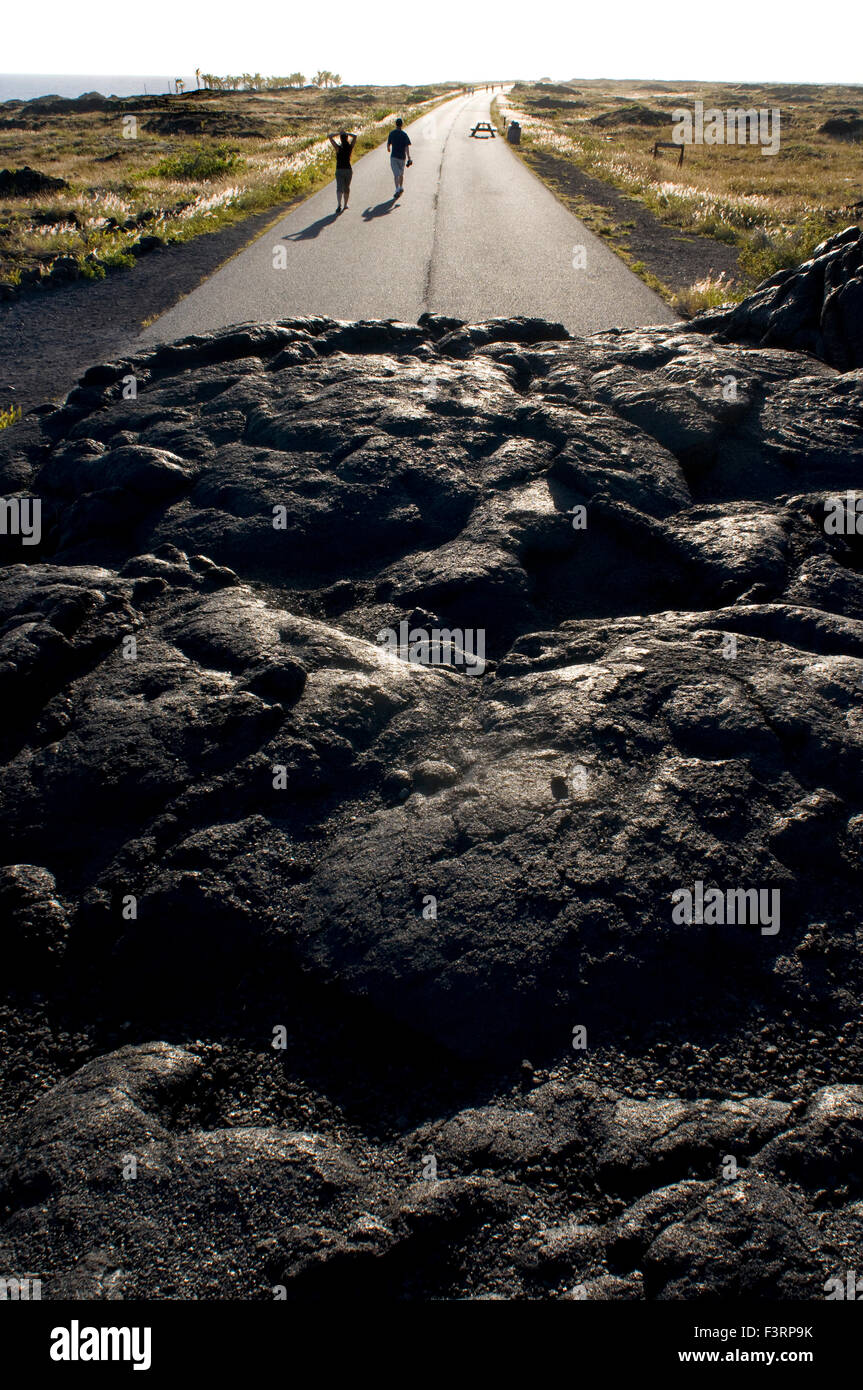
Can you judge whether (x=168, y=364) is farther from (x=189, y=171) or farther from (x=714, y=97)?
(x=714, y=97)

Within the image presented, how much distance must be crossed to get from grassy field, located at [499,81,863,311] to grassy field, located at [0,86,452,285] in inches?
367

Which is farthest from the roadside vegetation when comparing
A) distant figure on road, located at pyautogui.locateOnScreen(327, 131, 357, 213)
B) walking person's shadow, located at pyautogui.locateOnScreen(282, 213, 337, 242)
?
distant figure on road, located at pyautogui.locateOnScreen(327, 131, 357, 213)

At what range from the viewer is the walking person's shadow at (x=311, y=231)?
18125 mm

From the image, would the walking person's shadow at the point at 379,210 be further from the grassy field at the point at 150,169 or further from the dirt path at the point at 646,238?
the dirt path at the point at 646,238

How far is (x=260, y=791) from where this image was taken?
379cm

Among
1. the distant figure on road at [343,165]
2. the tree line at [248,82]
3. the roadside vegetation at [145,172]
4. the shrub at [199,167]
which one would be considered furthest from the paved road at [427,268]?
the tree line at [248,82]

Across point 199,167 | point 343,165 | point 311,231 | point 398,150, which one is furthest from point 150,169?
point 311,231

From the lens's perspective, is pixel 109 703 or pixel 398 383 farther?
pixel 398 383

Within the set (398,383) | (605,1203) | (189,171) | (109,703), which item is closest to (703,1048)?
(605,1203)

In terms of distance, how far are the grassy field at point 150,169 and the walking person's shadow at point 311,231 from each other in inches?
96.3

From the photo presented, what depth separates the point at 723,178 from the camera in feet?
97.9

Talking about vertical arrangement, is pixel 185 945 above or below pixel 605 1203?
above

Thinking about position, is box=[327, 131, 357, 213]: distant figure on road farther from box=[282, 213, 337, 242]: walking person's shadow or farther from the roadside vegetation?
the roadside vegetation

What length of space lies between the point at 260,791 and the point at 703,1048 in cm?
214
